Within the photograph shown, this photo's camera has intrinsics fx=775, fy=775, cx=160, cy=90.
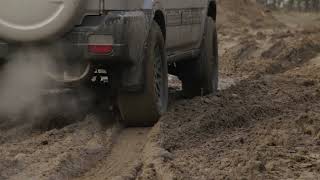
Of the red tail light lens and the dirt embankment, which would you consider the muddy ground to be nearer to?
the dirt embankment

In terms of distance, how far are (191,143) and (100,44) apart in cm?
119

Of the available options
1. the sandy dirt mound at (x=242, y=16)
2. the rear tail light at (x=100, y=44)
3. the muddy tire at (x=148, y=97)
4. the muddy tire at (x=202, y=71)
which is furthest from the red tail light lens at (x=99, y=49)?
the sandy dirt mound at (x=242, y=16)

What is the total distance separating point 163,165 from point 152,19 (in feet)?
6.96

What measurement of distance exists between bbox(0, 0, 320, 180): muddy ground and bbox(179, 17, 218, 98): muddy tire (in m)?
0.22

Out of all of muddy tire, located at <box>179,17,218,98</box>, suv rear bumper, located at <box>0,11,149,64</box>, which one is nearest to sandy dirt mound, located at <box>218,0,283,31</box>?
muddy tire, located at <box>179,17,218,98</box>

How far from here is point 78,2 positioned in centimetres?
674

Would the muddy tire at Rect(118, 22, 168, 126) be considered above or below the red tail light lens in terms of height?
below

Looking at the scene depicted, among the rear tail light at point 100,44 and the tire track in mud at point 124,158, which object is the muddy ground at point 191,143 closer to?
the tire track in mud at point 124,158

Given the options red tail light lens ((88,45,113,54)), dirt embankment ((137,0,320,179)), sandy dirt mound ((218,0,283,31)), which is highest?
red tail light lens ((88,45,113,54))

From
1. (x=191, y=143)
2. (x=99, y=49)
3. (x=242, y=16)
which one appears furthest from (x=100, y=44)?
(x=242, y=16)

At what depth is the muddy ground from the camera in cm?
571

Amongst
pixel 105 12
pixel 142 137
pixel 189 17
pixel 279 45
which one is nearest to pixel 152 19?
pixel 105 12

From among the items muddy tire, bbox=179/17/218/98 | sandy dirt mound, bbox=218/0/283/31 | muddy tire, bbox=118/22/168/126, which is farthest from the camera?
sandy dirt mound, bbox=218/0/283/31

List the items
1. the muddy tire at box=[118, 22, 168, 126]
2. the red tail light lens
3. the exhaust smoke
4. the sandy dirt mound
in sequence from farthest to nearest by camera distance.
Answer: the sandy dirt mound → the muddy tire at box=[118, 22, 168, 126] → the exhaust smoke → the red tail light lens
